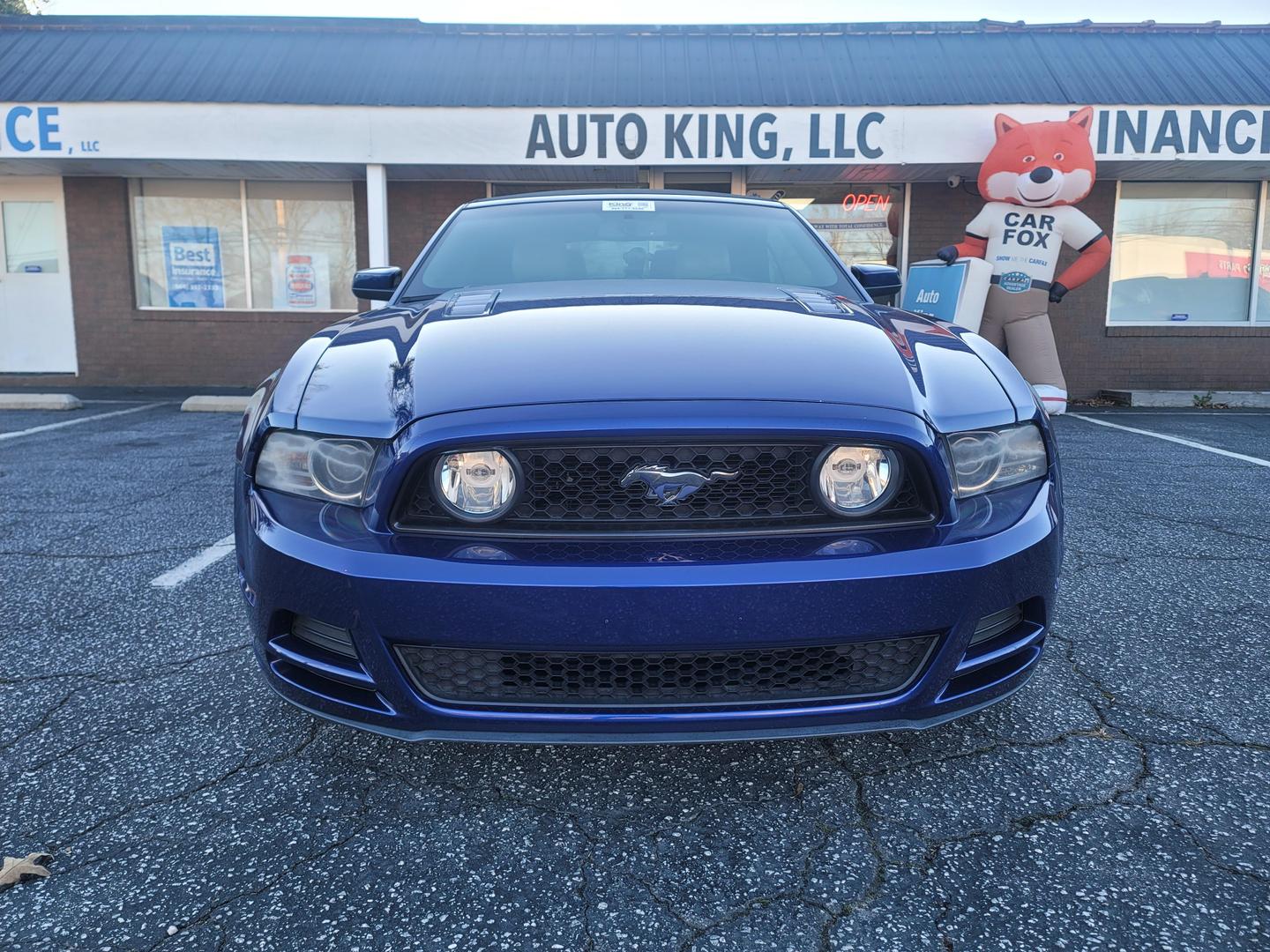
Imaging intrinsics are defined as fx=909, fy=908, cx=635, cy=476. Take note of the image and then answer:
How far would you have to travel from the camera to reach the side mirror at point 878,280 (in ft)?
10.3

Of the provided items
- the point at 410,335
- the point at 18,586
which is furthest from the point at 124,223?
the point at 410,335

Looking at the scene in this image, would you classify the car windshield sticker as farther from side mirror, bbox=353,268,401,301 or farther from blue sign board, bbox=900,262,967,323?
blue sign board, bbox=900,262,967,323

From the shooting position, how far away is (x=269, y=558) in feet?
5.70

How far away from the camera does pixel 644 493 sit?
5.58 feet

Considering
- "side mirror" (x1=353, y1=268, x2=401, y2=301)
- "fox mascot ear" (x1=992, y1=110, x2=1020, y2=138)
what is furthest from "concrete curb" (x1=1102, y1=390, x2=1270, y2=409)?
"side mirror" (x1=353, y1=268, x2=401, y2=301)

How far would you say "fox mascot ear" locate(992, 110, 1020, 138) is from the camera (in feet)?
28.1

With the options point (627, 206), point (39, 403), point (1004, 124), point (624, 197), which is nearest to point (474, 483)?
point (627, 206)

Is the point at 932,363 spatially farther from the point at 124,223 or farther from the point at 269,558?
the point at 124,223

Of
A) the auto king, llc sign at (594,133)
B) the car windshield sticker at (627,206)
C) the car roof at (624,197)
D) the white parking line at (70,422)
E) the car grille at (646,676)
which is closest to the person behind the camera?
the car grille at (646,676)

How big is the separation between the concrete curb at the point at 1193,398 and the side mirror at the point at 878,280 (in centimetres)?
805

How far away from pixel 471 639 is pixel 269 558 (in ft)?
1.48

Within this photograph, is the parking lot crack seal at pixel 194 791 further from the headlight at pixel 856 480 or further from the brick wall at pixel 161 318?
the brick wall at pixel 161 318

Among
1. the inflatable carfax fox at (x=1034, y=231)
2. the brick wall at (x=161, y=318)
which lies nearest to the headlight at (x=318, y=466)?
the inflatable carfax fox at (x=1034, y=231)

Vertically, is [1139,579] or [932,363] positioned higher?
[932,363]
